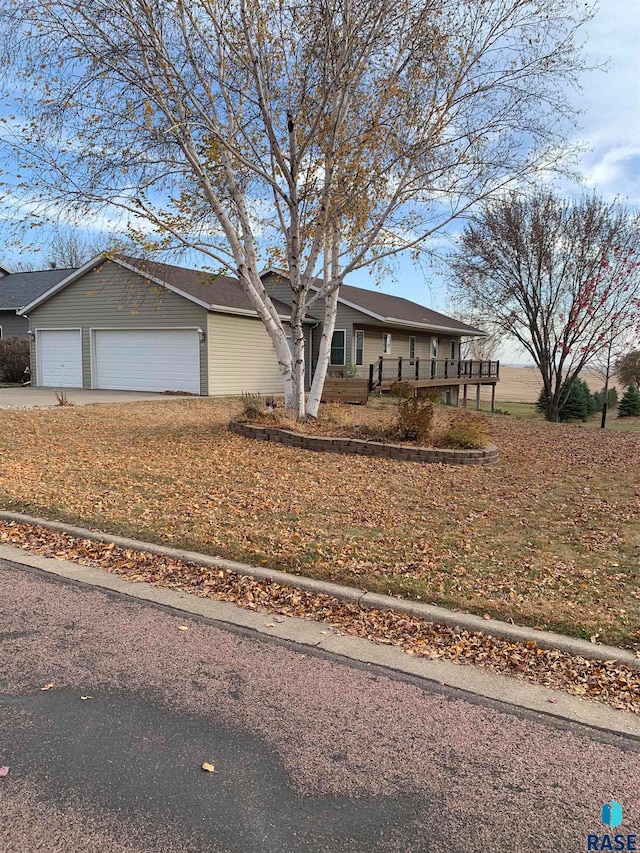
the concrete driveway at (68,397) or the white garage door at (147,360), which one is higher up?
the white garage door at (147,360)

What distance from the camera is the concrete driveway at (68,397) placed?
52.5 feet

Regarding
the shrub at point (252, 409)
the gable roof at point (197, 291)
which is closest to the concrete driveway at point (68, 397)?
the gable roof at point (197, 291)

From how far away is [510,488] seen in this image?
744 cm

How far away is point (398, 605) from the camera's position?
4.04 m

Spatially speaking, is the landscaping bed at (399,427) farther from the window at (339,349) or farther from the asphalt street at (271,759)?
the window at (339,349)

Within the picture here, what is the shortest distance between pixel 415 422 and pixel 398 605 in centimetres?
566

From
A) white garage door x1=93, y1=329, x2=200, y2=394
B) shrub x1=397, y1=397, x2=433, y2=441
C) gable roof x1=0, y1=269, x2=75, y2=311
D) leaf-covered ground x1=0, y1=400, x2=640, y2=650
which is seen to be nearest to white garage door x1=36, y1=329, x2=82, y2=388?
white garage door x1=93, y1=329, x2=200, y2=394

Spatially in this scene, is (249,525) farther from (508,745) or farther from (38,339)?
(38,339)

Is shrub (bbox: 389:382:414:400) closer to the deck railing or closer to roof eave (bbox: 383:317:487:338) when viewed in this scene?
the deck railing

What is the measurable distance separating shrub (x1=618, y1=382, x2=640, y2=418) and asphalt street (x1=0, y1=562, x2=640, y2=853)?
3799 centimetres

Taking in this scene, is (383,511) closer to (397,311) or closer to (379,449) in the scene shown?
(379,449)

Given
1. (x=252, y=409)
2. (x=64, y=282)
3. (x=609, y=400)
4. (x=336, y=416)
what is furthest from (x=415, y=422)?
(x=609, y=400)

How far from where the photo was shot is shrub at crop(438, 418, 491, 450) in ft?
30.0

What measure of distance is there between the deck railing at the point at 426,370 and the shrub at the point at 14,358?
1390cm
